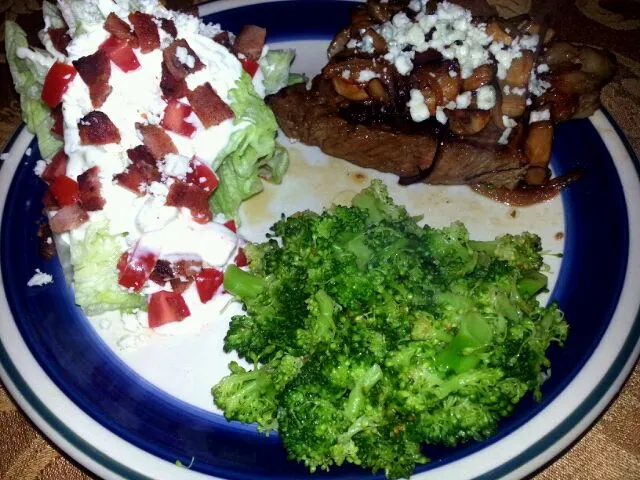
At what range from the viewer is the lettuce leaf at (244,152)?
3387 mm

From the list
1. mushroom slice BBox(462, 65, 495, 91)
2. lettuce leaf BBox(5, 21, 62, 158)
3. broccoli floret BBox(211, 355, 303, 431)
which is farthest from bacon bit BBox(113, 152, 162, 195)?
mushroom slice BBox(462, 65, 495, 91)

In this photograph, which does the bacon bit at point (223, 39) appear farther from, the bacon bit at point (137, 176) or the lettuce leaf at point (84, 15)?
the bacon bit at point (137, 176)

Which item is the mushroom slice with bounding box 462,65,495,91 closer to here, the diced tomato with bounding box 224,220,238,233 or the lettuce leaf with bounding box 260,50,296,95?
the lettuce leaf with bounding box 260,50,296,95

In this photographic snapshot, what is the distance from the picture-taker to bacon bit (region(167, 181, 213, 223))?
309 centimetres

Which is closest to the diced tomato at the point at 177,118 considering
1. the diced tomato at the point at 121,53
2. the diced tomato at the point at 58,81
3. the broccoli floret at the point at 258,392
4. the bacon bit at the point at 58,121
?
the diced tomato at the point at 121,53

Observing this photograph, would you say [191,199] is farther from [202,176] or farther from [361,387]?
[361,387]

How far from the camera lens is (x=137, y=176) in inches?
119

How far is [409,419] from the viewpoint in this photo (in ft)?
8.54

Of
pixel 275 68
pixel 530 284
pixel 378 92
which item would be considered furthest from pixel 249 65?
pixel 530 284

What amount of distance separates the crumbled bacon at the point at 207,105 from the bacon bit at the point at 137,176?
1.23 feet

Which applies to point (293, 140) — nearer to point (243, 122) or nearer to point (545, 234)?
point (243, 122)

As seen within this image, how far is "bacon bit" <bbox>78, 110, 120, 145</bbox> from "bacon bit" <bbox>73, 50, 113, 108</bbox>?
9 centimetres

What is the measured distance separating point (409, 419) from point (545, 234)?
57.5 inches

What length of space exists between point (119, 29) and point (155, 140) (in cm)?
58
